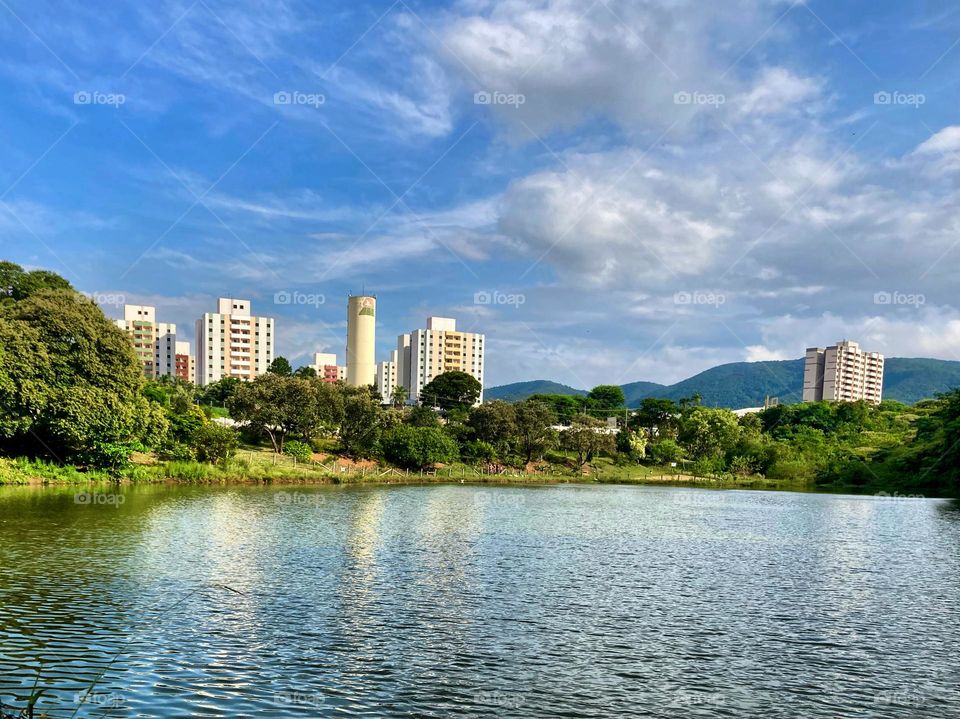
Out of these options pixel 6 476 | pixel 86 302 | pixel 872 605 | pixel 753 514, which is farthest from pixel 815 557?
pixel 86 302

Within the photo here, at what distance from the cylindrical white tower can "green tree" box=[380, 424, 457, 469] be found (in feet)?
259

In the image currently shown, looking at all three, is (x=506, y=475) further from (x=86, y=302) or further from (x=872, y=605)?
(x=872, y=605)

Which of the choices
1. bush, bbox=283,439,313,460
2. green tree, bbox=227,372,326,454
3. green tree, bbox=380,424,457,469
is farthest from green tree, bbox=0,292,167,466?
green tree, bbox=380,424,457,469

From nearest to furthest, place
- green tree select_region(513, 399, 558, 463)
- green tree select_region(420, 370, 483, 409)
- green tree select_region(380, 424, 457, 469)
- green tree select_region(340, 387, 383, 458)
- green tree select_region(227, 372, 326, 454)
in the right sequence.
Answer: green tree select_region(227, 372, 326, 454)
green tree select_region(340, 387, 383, 458)
green tree select_region(380, 424, 457, 469)
green tree select_region(513, 399, 558, 463)
green tree select_region(420, 370, 483, 409)

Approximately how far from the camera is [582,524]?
4309 centimetres

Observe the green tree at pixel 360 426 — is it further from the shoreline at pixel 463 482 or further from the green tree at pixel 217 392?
the green tree at pixel 217 392

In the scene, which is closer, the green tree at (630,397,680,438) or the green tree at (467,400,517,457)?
the green tree at (467,400,517,457)

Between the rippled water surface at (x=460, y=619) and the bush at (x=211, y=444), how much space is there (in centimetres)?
2877

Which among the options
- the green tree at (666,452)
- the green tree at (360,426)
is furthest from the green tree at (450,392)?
the green tree at (360,426)

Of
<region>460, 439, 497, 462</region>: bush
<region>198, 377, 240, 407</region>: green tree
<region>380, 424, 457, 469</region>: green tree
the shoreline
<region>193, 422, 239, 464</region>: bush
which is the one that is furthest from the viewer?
<region>198, 377, 240, 407</region>: green tree

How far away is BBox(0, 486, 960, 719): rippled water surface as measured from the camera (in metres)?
13.7

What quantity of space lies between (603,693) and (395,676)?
439 centimetres

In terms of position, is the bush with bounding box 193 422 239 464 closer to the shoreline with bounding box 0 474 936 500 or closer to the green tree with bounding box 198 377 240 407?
the shoreline with bounding box 0 474 936 500

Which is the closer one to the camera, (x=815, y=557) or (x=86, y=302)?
(x=815, y=557)
